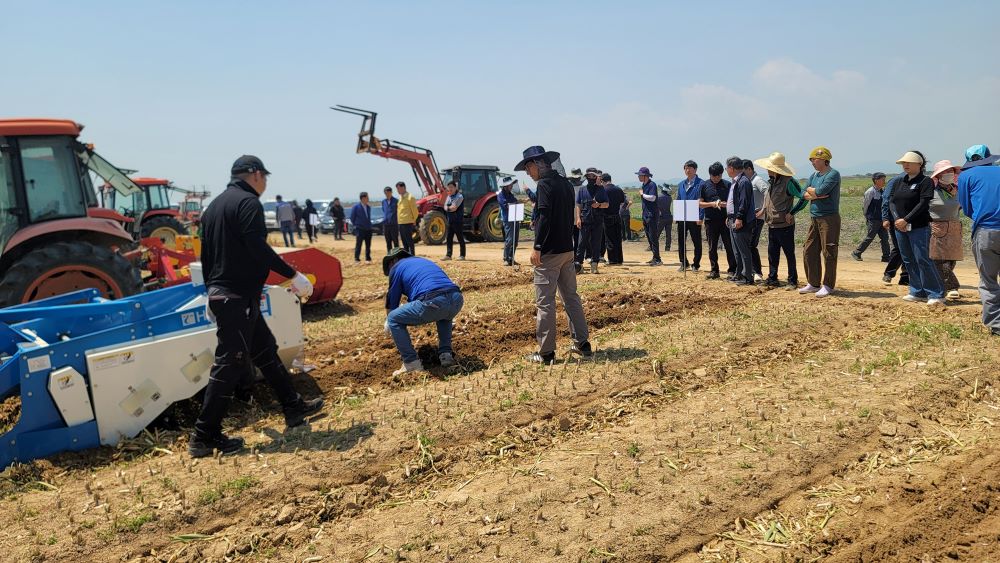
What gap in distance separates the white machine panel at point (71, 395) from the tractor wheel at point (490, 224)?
16.1 meters

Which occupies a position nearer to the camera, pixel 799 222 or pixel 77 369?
pixel 77 369

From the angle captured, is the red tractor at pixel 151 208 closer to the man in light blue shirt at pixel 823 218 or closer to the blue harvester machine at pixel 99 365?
the blue harvester machine at pixel 99 365

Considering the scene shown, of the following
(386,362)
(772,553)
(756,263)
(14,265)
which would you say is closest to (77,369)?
(386,362)

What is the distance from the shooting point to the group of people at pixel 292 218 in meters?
22.5

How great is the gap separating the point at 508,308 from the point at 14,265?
5.34 metres

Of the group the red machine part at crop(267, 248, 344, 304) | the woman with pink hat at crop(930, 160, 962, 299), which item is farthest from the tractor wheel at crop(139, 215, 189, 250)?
the woman with pink hat at crop(930, 160, 962, 299)

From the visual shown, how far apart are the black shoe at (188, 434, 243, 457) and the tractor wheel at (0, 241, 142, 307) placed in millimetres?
3338

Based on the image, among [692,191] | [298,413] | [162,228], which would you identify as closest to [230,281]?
[298,413]

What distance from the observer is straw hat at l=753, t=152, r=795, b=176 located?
8703 millimetres

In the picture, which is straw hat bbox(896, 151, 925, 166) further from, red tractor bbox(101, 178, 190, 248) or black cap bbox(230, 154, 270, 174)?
red tractor bbox(101, 178, 190, 248)

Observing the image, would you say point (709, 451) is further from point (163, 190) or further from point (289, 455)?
point (163, 190)

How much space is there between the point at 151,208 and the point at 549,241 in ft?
49.7

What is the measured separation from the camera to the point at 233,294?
441 cm

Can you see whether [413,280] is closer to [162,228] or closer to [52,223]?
[52,223]
